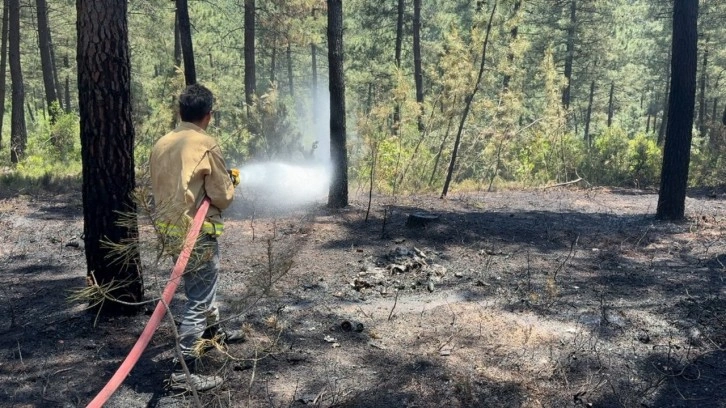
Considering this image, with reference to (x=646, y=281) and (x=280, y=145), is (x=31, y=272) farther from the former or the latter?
(x=280, y=145)

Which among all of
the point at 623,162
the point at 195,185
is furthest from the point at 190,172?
the point at 623,162

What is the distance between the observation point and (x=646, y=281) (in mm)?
6207

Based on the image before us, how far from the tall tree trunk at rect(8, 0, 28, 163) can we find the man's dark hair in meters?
14.0

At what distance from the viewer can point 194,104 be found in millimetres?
3645

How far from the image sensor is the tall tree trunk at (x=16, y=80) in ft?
49.6

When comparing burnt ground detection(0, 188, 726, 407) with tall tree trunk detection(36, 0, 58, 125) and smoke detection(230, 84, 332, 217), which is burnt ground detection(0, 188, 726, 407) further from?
tall tree trunk detection(36, 0, 58, 125)

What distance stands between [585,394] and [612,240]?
482cm

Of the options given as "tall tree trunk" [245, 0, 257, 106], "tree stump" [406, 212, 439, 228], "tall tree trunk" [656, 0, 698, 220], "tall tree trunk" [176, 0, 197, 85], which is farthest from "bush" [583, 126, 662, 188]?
"tall tree trunk" [176, 0, 197, 85]

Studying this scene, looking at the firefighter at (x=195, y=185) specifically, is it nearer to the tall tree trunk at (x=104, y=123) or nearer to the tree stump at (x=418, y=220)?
the tall tree trunk at (x=104, y=123)

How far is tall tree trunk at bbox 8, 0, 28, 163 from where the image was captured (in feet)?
49.6

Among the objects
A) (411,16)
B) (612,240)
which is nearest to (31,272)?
(612,240)

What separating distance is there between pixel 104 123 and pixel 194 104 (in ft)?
3.60

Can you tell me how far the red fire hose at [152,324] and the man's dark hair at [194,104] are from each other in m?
0.91

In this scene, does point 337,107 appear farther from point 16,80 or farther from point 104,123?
point 16,80
